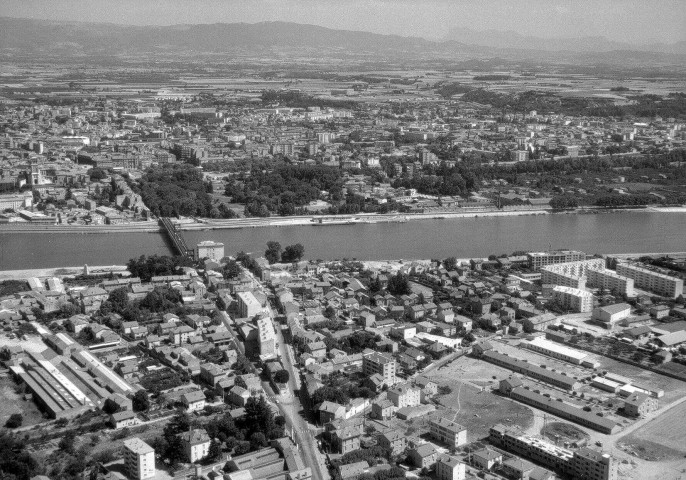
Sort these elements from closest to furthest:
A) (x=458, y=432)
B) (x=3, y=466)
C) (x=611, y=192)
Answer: (x=3, y=466), (x=458, y=432), (x=611, y=192)

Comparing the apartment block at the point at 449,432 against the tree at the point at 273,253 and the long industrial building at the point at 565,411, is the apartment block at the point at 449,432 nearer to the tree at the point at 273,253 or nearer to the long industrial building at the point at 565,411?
the long industrial building at the point at 565,411

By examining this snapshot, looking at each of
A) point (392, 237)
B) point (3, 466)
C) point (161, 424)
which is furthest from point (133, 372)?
point (392, 237)

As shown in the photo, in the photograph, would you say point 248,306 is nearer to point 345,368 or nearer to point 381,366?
point 345,368

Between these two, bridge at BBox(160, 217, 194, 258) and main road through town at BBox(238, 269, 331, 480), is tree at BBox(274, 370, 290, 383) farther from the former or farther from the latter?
bridge at BBox(160, 217, 194, 258)

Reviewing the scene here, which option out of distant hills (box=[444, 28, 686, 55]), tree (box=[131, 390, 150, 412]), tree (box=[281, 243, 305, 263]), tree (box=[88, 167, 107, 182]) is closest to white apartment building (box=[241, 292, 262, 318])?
tree (box=[281, 243, 305, 263])

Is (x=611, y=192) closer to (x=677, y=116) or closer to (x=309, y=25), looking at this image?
(x=677, y=116)
